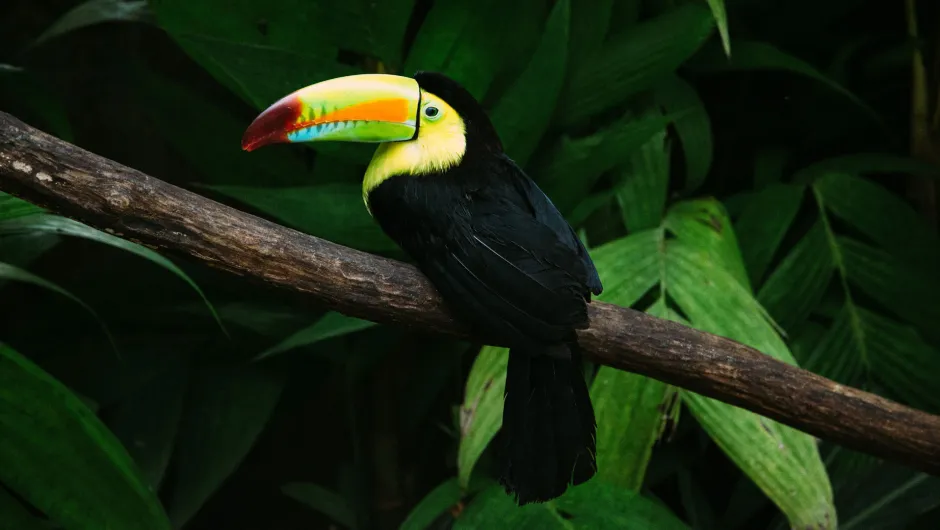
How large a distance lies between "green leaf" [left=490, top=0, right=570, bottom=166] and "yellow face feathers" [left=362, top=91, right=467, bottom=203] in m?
0.33

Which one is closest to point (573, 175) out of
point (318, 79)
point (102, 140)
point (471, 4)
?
point (471, 4)

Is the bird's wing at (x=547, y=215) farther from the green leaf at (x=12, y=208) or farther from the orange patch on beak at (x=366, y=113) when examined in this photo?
the green leaf at (x=12, y=208)

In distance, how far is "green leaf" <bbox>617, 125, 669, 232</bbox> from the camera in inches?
55.4

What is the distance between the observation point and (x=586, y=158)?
1.33m

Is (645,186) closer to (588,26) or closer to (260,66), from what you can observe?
(588,26)

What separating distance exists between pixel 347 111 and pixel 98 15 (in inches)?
28.2

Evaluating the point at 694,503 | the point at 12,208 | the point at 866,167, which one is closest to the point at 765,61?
the point at 866,167

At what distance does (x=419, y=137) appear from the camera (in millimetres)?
976

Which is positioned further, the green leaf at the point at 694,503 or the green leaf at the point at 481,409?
the green leaf at the point at 694,503

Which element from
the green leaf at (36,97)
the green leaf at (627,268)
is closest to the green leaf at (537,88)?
the green leaf at (627,268)

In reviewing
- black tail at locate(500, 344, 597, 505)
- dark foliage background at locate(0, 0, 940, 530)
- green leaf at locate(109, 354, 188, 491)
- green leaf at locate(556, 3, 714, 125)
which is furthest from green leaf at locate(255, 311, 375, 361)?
green leaf at locate(556, 3, 714, 125)

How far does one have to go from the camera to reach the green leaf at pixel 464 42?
1318 millimetres

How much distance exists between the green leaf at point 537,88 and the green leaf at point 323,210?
241 mm

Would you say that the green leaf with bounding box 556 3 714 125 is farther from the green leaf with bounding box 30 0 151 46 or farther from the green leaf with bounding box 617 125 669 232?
the green leaf with bounding box 30 0 151 46
